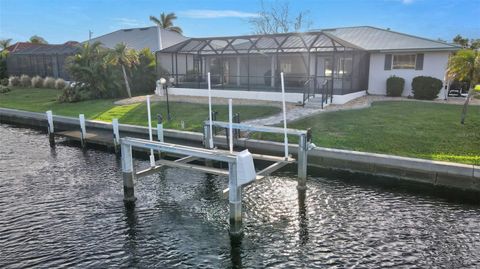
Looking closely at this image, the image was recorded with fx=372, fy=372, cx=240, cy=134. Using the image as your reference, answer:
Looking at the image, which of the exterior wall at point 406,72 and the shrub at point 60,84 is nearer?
the exterior wall at point 406,72

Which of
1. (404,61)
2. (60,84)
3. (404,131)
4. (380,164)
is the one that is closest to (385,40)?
(404,61)

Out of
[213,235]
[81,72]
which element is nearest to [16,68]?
[81,72]

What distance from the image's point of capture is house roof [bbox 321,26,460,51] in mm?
20438

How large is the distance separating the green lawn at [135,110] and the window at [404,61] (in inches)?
346

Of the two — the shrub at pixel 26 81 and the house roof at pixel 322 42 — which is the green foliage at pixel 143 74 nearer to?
the house roof at pixel 322 42

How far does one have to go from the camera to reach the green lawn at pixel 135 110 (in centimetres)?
1633

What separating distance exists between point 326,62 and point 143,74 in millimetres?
12263

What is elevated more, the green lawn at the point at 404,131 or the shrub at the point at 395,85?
the shrub at the point at 395,85

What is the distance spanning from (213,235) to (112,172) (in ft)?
16.9

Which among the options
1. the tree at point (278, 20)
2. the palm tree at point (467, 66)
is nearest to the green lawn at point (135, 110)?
the palm tree at point (467, 66)

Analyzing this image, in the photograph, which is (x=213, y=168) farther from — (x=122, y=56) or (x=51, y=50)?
(x=51, y=50)

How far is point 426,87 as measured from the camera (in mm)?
20203

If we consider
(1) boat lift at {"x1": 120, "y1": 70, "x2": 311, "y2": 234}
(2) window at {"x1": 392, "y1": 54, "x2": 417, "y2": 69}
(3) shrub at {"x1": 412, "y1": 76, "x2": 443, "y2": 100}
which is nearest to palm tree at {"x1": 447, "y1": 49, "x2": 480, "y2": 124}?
(3) shrub at {"x1": 412, "y1": 76, "x2": 443, "y2": 100}

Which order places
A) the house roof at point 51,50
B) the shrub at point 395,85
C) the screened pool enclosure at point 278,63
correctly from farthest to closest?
the house roof at point 51,50 → the shrub at point 395,85 → the screened pool enclosure at point 278,63
